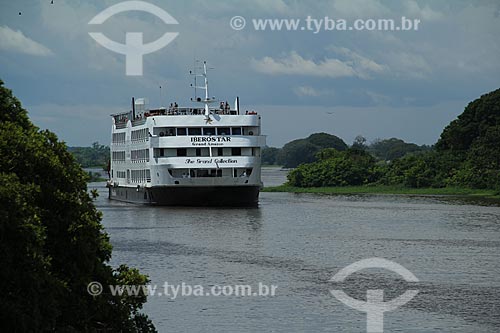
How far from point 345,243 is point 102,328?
22818mm

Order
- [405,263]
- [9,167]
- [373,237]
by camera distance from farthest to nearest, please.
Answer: [373,237], [405,263], [9,167]

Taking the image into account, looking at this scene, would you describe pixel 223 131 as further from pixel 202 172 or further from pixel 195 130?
pixel 202 172

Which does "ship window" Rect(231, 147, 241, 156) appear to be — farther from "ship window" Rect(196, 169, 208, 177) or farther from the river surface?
the river surface

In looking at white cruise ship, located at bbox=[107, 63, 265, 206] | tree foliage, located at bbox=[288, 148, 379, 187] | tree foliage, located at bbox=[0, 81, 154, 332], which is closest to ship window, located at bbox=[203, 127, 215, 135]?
white cruise ship, located at bbox=[107, 63, 265, 206]

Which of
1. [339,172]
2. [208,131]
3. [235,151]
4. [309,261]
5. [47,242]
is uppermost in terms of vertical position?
[208,131]

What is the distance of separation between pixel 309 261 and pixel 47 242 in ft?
58.5

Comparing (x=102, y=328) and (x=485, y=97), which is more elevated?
(x=485, y=97)

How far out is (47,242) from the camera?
1412 centimetres

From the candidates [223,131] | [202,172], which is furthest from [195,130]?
[202,172]

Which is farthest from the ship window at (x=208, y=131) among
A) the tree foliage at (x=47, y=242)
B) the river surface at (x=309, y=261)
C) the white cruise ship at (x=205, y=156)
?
the tree foliage at (x=47, y=242)

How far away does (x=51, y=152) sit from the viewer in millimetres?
14203

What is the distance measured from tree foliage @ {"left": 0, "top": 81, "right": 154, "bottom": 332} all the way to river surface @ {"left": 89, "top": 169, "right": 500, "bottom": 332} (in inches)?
213

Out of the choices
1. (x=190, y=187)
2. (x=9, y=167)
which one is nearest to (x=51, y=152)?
(x=9, y=167)

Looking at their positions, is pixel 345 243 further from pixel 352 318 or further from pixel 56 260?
pixel 56 260
